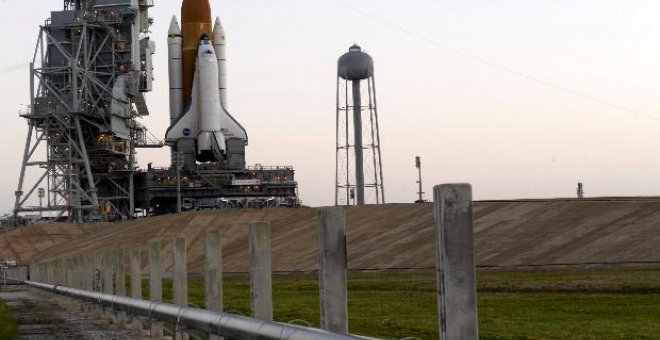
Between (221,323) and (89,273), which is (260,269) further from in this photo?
(89,273)

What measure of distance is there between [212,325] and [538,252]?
35127 mm

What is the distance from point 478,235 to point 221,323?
1661 inches

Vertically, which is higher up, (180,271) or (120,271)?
(180,271)

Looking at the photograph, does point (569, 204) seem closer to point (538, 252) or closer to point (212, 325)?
point (538, 252)

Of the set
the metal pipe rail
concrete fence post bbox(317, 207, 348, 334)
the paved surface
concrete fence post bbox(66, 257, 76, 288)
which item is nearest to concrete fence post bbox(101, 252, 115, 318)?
the paved surface

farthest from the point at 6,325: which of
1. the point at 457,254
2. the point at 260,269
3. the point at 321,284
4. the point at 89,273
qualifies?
the point at 457,254

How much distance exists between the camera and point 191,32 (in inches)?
4660

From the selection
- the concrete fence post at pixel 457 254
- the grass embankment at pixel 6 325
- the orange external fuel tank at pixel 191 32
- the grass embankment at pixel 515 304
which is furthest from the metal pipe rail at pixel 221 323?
the orange external fuel tank at pixel 191 32

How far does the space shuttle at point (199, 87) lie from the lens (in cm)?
11412

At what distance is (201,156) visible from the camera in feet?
401

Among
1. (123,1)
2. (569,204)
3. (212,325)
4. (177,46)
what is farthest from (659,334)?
(123,1)

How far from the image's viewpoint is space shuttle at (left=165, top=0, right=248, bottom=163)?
114 meters

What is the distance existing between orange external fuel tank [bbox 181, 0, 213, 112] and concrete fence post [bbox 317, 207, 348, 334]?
106861 mm

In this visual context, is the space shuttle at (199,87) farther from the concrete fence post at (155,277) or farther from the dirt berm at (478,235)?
the concrete fence post at (155,277)
